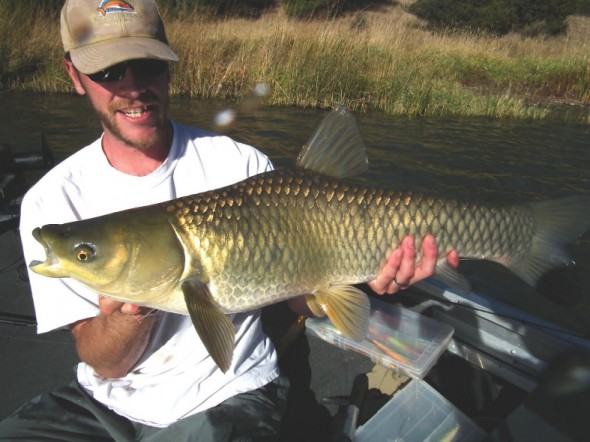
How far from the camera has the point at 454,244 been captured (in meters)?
1.81

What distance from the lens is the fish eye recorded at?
1.49 metres

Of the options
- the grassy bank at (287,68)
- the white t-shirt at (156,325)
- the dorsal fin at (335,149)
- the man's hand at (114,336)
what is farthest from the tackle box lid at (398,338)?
the grassy bank at (287,68)

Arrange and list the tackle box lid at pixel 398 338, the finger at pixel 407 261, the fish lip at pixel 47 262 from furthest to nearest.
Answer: the tackle box lid at pixel 398 338
the finger at pixel 407 261
the fish lip at pixel 47 262

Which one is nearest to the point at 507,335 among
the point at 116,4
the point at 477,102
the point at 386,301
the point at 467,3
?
the point at 386,301

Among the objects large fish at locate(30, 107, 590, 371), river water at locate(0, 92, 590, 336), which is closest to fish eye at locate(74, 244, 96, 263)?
large fish at locate(30, 107, 590, 371)

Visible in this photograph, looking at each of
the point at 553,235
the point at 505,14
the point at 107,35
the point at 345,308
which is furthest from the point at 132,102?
the point at 505,14

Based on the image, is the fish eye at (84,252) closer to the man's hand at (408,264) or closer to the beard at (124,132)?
the beard at (124,132)

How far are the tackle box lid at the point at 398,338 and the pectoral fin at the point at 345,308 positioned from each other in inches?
29.2

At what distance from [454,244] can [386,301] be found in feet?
4.71

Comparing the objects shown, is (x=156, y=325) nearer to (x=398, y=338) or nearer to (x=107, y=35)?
(x=107, y=35)

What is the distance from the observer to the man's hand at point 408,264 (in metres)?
1.76

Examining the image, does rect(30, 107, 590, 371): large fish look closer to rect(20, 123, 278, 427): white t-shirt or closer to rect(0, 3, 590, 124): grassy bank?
rect(20, 123, 278, 427): white t-shirt

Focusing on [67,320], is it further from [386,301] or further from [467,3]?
[467,3]

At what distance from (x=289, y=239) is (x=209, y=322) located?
15.0 inches
